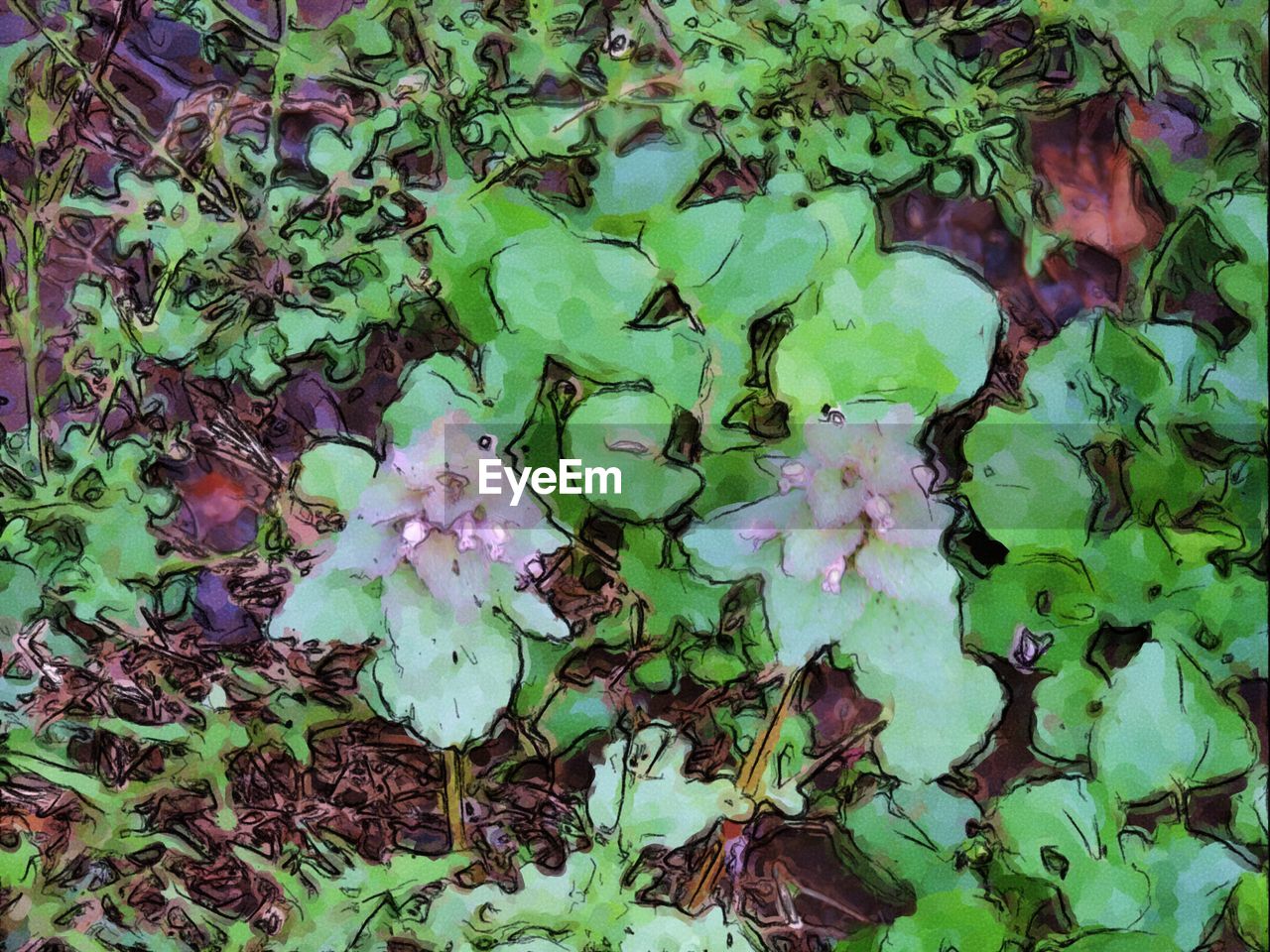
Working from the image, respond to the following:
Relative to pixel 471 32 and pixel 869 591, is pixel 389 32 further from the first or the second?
pixel 869 591

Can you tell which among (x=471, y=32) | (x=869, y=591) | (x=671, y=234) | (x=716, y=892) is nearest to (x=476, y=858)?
(x=716, y=892)

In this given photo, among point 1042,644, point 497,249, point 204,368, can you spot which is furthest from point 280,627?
point 1042,644

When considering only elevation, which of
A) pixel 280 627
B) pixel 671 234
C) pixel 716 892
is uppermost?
pixel 671 234

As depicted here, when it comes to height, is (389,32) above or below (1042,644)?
above

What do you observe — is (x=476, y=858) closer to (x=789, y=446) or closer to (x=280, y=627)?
(x=280, y=627)

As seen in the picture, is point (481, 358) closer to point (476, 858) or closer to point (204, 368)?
point (204, 368)

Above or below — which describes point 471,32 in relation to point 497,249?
above
